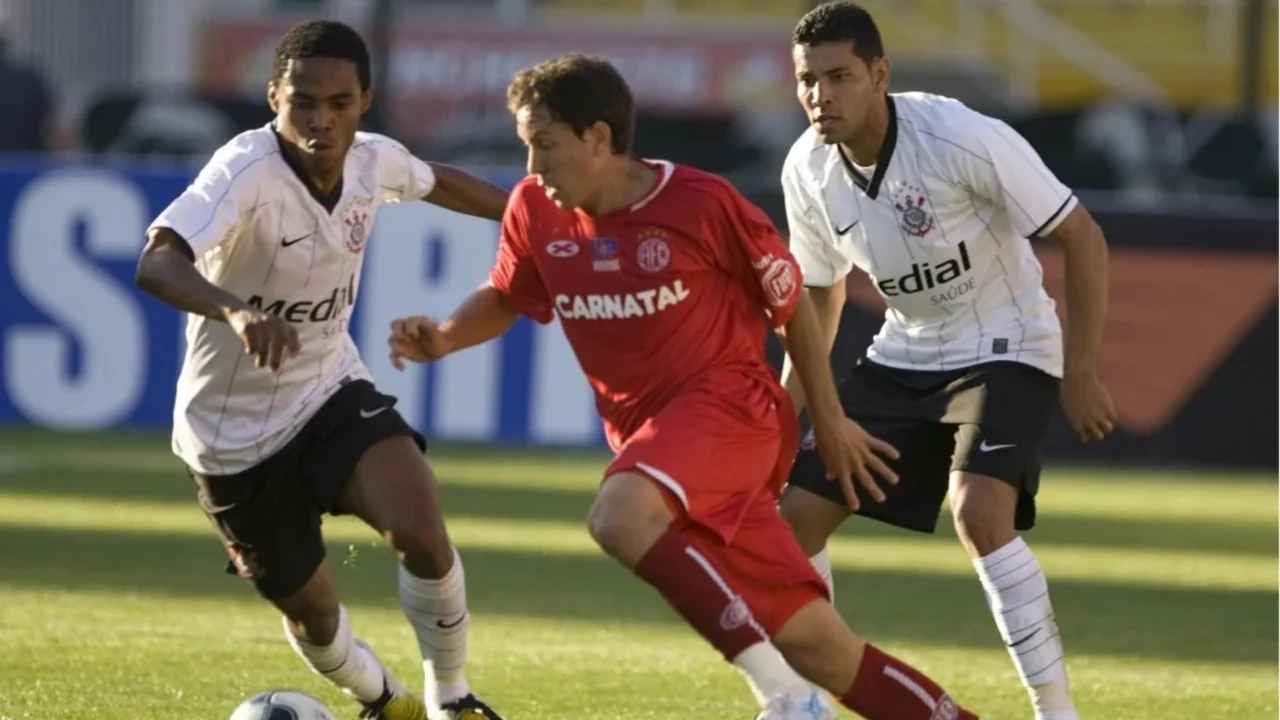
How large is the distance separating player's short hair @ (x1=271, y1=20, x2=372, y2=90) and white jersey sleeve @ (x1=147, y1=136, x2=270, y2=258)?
0.81 ft

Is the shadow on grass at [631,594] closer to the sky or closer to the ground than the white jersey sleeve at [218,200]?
closer to the ground

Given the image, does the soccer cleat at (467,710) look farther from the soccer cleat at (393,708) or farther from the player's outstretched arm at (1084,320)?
the player's outstretched arm at (1084,320)

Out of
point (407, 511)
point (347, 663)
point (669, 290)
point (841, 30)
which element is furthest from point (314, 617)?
point (841, 30)

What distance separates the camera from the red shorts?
548 centimetres

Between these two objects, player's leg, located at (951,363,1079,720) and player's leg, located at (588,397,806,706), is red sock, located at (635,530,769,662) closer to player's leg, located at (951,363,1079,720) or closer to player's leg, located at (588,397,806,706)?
player's leg, located at (588,397,806,706)

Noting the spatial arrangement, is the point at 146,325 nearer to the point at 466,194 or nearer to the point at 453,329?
the point at 466,194

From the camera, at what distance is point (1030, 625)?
630 centimetres

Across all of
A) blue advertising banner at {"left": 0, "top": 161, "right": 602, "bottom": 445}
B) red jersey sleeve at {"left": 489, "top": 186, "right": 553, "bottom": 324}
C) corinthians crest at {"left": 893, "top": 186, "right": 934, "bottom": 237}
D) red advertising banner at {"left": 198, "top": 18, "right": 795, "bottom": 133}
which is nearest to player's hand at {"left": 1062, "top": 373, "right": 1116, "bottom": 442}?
corinthians crest at {"left": 893, "top": 186, "right": 934, "bottom": 237}

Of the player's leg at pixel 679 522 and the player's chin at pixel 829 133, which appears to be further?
the player's chin at pixel 829 133

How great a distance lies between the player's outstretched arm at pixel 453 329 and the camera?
5.93 metres

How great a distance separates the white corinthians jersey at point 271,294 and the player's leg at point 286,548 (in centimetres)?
6

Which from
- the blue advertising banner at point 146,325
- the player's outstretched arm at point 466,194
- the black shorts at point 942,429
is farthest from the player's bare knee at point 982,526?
the blue advertising banner at point 146,325

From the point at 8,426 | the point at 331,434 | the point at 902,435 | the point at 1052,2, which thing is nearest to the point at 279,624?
the point at 331,434

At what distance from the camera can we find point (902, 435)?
21.9ft
